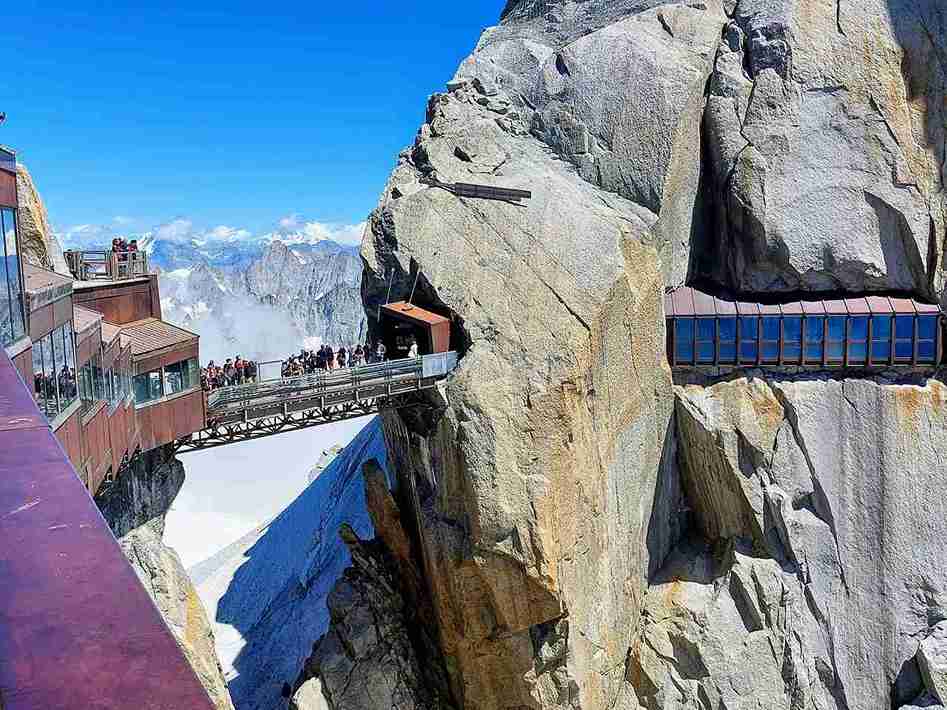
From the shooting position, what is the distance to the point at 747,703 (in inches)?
1120

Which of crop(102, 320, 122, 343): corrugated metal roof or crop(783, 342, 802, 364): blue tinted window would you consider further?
crop(783, 342, 802, 364): blue tinted window

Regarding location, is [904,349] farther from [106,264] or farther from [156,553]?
[106,264]

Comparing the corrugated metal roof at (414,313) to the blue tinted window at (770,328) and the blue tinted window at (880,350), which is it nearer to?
the blue tinted window at (770,328)

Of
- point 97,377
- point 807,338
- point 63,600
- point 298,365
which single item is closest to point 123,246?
point 298,365

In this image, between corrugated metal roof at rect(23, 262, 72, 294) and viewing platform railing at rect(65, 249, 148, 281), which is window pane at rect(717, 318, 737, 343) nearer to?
viewing platform railing at rect(65, 249, 148, 281)

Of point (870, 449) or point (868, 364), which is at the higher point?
point (868, 364)

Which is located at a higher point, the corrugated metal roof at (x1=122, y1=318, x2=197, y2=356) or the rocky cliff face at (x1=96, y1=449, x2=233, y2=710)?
the corrugated metal roof at (x1=122, y1=318, x2=197, y2=356)

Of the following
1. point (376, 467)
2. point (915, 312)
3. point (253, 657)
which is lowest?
point (253, 657)

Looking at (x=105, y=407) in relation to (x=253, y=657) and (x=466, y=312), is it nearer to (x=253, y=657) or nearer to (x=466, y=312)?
(x=466, y=312)

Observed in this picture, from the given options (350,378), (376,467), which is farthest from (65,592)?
(376,467)

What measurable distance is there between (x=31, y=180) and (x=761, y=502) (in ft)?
92.1

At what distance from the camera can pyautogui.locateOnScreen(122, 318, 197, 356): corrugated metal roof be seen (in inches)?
909

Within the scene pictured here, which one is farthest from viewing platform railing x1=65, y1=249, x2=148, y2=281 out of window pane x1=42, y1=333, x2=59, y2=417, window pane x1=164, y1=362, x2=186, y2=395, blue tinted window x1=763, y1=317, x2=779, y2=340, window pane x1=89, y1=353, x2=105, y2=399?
blue tinted window x1=763, y1=317, x2=779, y2=340

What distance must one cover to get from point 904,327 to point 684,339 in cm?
787
